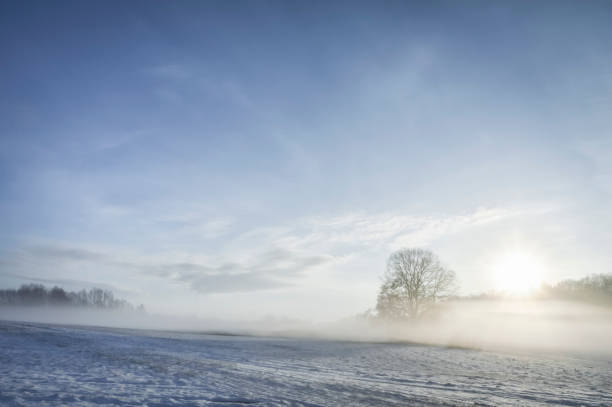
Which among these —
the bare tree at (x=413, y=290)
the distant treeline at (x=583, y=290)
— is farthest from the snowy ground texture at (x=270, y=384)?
the distant treeline at (x=583, y=290)

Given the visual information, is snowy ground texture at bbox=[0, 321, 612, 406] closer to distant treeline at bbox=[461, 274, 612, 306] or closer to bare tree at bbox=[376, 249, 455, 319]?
bare tree at bbox=[376, 249, 455, 319]

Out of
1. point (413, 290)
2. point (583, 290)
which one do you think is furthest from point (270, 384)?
point (583, 290)

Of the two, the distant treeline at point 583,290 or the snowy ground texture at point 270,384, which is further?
the distant treeline at point 583,290

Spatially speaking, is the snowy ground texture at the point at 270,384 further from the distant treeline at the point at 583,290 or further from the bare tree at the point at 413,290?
the distant treeline at the point at 583,290

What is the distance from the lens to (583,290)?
7200 cm

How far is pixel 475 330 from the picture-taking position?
52844 mm

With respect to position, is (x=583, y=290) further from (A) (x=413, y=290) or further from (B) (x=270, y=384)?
(B) (x=270, y=384)

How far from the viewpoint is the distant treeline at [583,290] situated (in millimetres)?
64075

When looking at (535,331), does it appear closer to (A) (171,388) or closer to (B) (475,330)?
(B) (475,330)

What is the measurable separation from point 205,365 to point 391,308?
125 feet

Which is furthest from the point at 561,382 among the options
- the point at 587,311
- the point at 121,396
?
the point at 587,311

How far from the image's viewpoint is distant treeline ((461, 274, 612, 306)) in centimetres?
6407

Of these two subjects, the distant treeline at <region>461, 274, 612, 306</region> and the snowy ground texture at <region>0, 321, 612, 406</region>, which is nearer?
the snowy ground texture at <region>0, 321, 612, 406</region>

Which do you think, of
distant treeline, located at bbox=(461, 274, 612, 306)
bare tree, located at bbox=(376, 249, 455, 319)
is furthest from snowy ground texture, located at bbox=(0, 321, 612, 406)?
distant treeline, located at bbox=(461, 274, 612, 306)
